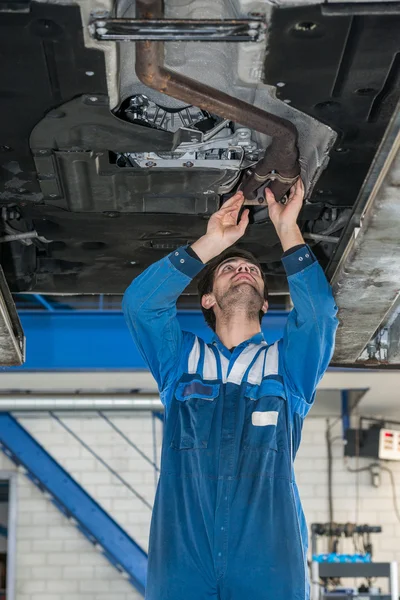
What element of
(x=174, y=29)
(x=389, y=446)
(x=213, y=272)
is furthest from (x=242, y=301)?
(x=389, y=446)

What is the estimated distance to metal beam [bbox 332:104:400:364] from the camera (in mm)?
2422

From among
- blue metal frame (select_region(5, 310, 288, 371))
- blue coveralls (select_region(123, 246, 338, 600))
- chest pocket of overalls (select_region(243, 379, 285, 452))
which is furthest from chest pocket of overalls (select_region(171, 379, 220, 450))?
blue metal frame (select_region(5, 310, 288, 371))

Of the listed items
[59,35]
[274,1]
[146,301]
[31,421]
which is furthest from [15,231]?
[31,421]

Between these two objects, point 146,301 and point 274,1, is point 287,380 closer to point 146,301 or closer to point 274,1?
point 146,301

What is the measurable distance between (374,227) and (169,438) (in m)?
0.95

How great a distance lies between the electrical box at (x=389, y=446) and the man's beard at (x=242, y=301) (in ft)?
25.0

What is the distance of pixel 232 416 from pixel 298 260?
557 mm

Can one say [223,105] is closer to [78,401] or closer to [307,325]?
[307,325]

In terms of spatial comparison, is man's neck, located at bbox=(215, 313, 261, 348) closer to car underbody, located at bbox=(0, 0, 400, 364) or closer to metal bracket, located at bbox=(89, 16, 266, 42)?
car underbody, located at bbox=(0, 0, 400, 364)

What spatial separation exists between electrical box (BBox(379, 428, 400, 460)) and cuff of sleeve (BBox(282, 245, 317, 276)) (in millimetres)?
7925

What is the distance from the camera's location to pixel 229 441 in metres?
2.87

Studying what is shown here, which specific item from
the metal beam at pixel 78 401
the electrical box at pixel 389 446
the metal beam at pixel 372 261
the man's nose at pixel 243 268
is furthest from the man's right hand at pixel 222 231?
the electrical box at pixel 389 446

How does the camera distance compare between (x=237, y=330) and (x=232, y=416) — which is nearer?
(x=232, y=416)

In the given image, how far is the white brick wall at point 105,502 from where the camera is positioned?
10742 mm
